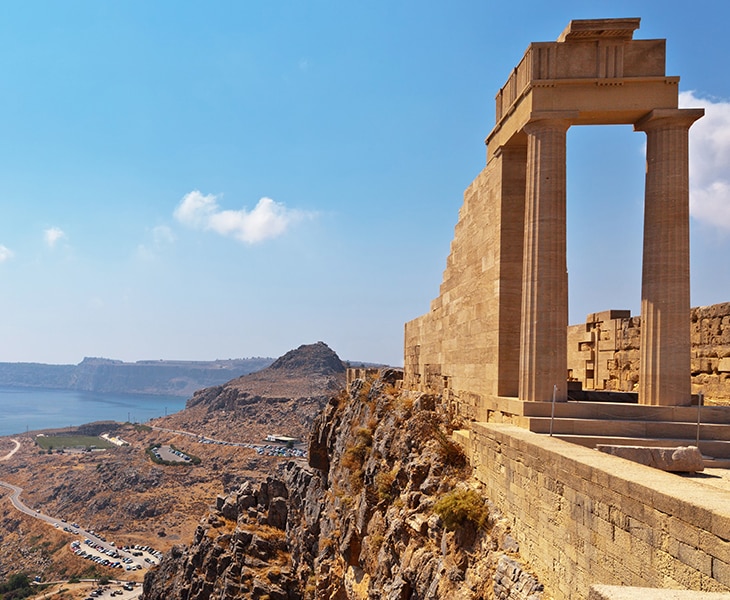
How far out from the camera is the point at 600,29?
37.0 ft

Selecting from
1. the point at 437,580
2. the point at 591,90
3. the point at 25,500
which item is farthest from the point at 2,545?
the point at 591,90

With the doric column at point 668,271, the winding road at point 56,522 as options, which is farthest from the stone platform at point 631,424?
the winding road at point 56,522

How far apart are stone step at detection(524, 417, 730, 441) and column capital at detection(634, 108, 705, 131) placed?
5892 mm

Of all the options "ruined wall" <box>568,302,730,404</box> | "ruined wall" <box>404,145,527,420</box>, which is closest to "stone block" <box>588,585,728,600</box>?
"ruined wall" <box>404,145,527,420</box>

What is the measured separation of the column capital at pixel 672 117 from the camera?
10.9 m

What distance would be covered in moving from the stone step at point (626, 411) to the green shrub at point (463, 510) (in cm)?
188

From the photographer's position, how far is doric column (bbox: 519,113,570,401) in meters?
11.0

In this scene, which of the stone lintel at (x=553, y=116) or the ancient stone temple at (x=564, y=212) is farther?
the stone lintel at (x=553, y=116)

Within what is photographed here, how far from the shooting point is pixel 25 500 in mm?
100875

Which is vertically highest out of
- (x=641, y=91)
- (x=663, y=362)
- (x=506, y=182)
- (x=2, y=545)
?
(x=641, y=91)

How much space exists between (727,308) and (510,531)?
25.0 ft

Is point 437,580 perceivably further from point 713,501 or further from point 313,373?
point 313,373

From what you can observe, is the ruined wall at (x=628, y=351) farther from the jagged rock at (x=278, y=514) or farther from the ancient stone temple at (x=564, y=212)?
the jagged rock at (x=278, y=514)

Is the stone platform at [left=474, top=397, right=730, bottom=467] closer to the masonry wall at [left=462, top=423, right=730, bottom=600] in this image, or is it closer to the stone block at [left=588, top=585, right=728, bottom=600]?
the masonry wall at [left=462, top=423, right=730, bottom=600]
